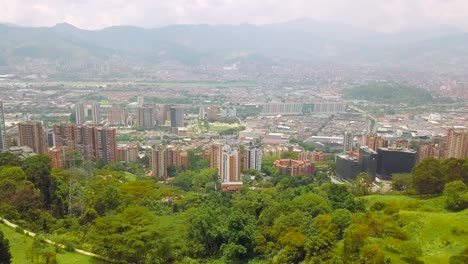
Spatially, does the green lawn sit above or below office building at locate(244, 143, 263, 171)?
above

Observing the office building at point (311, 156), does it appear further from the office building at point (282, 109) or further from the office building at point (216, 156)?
the office building at point (282, 109)

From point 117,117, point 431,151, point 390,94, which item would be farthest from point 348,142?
point 390,94

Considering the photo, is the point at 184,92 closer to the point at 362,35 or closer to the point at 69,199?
the point at 69,199

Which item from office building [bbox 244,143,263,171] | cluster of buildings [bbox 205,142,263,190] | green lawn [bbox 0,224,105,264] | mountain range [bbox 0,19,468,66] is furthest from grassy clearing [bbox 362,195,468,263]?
mountain range [bbox 0,19,468,66]

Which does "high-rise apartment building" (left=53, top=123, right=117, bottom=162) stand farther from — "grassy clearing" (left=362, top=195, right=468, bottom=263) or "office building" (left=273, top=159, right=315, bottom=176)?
"grassy clearing" (left=362, top=195, right=468, bottom=263)

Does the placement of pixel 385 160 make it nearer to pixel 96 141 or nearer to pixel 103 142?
Answer: pixel 103 142

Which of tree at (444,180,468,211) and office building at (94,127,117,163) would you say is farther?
office building at (94,127,117,163)

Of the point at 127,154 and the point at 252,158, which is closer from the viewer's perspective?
the point at 252,158
